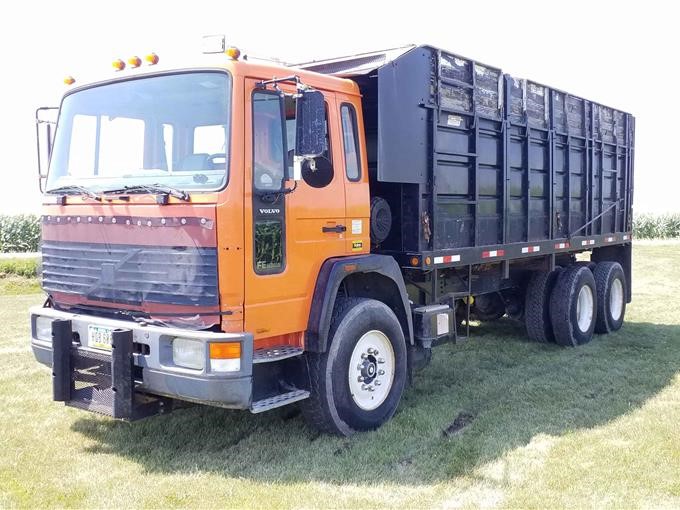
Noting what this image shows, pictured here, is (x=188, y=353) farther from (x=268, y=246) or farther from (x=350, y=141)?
(x=350, y=141)

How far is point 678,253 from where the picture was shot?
21453 mm

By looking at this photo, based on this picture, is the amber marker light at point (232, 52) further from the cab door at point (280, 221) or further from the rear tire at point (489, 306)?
the rear tire at point (489, 306)

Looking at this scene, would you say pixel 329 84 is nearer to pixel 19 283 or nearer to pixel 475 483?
pixel 475 483

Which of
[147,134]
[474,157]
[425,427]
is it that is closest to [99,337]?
[147,134]

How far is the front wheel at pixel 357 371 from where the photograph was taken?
5.02m

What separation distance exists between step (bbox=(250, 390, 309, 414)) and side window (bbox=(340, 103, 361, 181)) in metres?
1.67

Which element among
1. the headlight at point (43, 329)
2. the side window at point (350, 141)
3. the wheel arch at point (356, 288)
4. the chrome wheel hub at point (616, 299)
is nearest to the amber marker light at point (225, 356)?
the wheel arch at point (356, 288)

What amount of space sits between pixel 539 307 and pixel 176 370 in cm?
544

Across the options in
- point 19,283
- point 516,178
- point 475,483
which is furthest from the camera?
point 19,283

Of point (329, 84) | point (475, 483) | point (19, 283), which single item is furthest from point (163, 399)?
point (19, 283)

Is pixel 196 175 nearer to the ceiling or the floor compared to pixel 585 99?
nearer to the floor

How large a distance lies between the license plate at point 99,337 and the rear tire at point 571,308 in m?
5.73

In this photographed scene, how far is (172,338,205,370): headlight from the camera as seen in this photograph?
443 cm

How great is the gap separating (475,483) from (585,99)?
590cm
